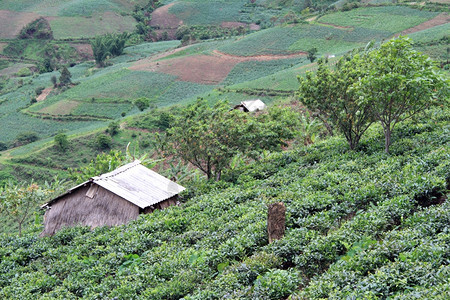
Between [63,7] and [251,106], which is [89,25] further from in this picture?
[251,106]

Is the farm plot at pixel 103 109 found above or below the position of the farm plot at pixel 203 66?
below

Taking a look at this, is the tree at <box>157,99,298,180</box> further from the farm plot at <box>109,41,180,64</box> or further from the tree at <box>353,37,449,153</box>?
the farm plot at <box>109,41,180,64</box>

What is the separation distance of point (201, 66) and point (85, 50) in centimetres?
4714

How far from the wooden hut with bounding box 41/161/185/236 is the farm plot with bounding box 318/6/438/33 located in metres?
71.7

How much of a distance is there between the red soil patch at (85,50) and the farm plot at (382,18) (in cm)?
5880

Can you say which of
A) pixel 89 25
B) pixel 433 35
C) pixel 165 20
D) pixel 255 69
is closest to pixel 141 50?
pixel 89 25

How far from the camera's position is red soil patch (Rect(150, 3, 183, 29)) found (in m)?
135

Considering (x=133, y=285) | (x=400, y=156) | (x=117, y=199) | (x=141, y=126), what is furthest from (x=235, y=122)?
(x=141, y=126)

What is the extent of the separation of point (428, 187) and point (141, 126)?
4891 centimetres

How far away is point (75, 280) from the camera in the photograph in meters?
13.7

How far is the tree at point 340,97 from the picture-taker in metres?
19.3

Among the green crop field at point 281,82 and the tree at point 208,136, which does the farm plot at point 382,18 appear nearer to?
the green crop field at point 281,82

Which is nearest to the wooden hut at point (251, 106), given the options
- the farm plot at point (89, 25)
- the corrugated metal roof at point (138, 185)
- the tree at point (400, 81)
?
the corrugated metal roof at point (138, 185)

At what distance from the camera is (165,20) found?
137125 millimetres
